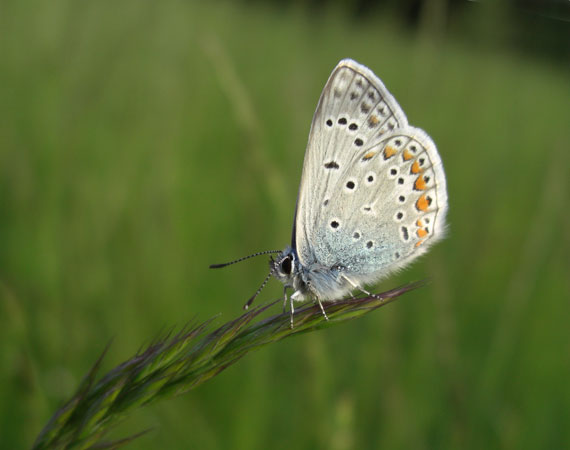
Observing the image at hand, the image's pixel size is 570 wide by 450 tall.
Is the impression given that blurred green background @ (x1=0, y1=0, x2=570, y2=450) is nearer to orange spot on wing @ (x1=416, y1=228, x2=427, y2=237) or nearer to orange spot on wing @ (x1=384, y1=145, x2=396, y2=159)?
orange spot on wing @ (x1=416, y1=228, x2=427, y2=237)

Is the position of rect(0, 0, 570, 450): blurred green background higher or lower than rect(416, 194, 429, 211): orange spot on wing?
lower

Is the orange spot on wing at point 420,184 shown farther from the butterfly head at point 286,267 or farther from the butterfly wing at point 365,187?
the butterfly head at point 286,267

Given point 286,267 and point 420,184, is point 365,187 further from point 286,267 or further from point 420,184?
point 286,267

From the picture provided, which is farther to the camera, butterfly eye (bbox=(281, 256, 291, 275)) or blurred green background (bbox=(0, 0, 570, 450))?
blurred green background (bbox=(0, 0, 570, 450))

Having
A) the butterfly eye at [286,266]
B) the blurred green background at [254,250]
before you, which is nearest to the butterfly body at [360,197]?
the butterfly eye at [286,266]

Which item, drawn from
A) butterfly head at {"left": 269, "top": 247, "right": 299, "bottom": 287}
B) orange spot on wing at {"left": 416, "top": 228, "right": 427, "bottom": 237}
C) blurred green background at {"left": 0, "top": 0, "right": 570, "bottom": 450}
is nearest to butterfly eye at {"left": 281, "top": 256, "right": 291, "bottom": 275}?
butterfly head at {"left": 269, "top": 247, "right": 299, "bottom": 287}

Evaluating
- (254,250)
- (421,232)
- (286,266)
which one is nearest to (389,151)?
(421,232)

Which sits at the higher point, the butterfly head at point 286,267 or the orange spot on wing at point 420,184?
the orange spot on wing at point 420,184
